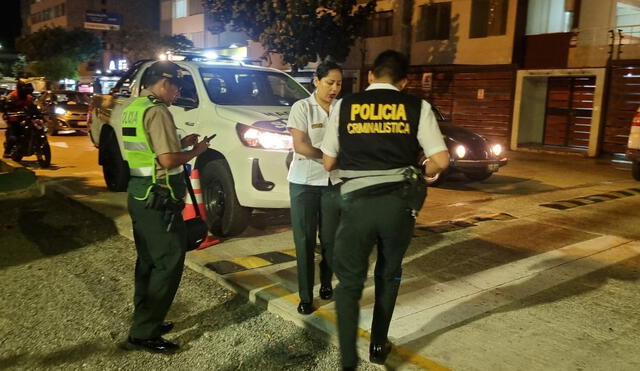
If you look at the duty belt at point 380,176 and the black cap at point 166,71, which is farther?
the black cap at point 166,71

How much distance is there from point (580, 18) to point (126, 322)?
678 inches

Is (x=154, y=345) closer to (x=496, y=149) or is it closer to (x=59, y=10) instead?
(x=496, y=149)

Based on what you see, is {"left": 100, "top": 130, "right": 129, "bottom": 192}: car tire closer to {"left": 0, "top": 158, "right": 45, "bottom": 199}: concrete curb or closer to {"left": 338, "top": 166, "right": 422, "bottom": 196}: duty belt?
{"left": 0, "top": 158, "right": 45, "bottom": 199}: concrete curb

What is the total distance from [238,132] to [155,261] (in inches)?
90.4

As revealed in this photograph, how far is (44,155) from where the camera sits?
1091 cm

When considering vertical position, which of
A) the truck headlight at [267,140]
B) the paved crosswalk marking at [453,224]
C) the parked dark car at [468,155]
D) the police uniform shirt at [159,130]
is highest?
the police uniform shirt at [159,130]

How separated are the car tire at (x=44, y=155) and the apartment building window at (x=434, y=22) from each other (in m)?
14.4

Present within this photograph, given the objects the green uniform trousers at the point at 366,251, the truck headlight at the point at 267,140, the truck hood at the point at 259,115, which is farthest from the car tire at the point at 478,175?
the green uniform trousers at the point at 366,251

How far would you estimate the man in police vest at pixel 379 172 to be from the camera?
9.62 ft

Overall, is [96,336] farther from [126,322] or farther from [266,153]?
[266,153]

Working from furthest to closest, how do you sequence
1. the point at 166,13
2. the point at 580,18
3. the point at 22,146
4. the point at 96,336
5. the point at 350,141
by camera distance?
the point at 166,13 < the point at 580,18 < the point at 22,146 < the point at 96,336 < the point at 350,141

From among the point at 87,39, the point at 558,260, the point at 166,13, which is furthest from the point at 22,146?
the point at 87,39

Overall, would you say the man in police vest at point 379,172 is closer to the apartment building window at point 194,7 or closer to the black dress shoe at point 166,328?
the black dress shoe at point 166,328

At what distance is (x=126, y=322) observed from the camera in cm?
401
